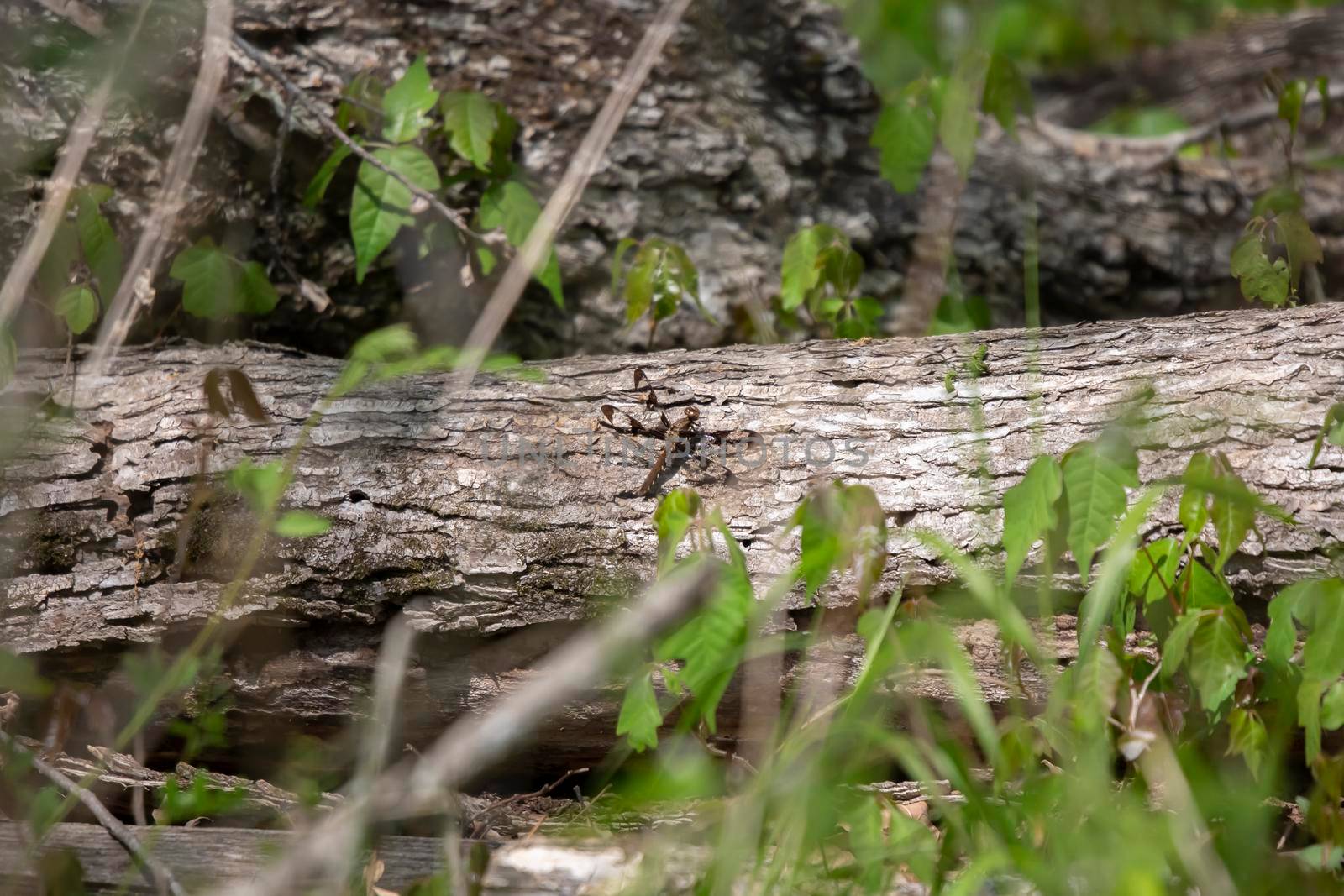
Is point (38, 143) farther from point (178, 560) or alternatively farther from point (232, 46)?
point (178, 560)

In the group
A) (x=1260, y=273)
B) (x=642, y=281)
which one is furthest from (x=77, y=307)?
(x=1260, y=273)

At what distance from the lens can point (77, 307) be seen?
2.07 metres

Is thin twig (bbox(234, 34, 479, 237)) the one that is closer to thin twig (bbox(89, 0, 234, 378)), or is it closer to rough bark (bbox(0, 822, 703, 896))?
thin twig (bbox(89, 0, 234, 378))

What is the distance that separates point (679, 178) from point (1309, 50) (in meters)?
3.20

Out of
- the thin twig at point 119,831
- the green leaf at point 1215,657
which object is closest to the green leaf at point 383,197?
the thin twig at point 119,831

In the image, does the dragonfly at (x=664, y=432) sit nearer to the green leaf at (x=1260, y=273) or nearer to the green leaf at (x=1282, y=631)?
the green leaf at (x=1282, y=631)

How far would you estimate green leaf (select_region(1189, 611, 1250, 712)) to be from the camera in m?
1.27

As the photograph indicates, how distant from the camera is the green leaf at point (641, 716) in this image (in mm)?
1410

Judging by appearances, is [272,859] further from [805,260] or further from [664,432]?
[805,260]

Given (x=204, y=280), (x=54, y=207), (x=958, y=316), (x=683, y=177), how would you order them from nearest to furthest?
(x=54, y=207) < (x=204, y=280) < (x=958, y=316) < (x=683, y=177)

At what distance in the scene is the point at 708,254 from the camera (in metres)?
2.92

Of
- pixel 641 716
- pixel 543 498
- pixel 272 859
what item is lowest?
pixel 272 859

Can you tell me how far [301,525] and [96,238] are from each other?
3.22 feet

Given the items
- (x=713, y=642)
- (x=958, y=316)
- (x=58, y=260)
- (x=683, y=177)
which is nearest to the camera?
(x=713, y=642)
